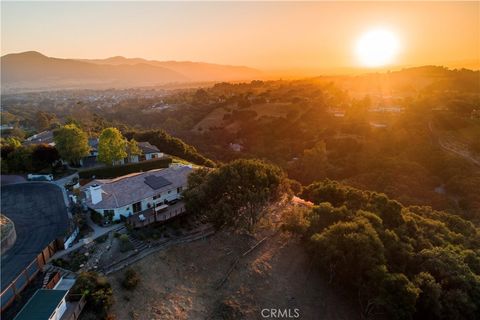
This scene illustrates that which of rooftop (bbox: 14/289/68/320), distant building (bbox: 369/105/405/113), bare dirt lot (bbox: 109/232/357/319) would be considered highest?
distant building (bbox: 369/105/405/113)

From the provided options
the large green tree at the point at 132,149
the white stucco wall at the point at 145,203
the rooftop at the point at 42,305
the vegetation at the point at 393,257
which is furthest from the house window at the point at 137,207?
the large green tree at the point at 132,149

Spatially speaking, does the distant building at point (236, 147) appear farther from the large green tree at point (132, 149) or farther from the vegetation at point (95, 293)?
the vegetation at point (95, 293)

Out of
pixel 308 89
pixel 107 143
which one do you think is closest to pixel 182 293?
pixel 107 143

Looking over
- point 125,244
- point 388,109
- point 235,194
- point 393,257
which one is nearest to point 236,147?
point 388,109

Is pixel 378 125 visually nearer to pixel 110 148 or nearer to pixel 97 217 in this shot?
pixel 110 148

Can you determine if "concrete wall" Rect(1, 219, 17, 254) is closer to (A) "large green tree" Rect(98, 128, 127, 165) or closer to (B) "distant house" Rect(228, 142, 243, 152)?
(A) "large green tree" Rect(98, 128, 127, 165)

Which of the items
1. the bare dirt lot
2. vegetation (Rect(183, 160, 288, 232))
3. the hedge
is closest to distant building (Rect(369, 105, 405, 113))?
the hedge
